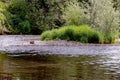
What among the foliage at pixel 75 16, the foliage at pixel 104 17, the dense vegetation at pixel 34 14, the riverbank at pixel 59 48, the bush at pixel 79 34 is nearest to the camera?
the riverbank at pixel 59 48

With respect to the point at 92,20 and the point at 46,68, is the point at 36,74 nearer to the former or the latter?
the point at 46,68

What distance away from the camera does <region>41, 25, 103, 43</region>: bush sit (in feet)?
137

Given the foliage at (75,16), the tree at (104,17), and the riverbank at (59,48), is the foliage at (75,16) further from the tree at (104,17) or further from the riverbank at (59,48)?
the riverbank at (59,48)

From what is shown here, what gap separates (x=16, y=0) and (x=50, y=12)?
776cm

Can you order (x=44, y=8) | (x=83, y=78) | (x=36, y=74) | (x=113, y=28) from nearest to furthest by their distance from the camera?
(x=83, y=78) < (x=36, y=74) < (x=113, y=28) < (x=44, y=8)

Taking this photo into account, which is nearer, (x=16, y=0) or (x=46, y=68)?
(x=46, y=68)

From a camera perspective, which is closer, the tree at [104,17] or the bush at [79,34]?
the bush at [79,34]

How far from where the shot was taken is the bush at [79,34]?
41.7 meters

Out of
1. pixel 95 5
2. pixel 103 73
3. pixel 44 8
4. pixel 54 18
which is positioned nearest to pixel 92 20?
pixel 95 5

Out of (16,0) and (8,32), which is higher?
(16,0)

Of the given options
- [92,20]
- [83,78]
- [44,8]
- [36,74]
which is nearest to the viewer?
[83,78]

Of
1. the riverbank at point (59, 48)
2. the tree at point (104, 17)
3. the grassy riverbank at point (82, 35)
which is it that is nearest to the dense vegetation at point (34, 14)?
A: the tree at point (104, 17)

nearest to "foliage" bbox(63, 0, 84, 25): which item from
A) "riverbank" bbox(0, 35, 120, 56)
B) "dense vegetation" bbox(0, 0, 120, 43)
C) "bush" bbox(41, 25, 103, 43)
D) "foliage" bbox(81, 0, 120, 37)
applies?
"dense vegetation" bbox(0, 0, 120, 43)

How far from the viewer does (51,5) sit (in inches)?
2736
